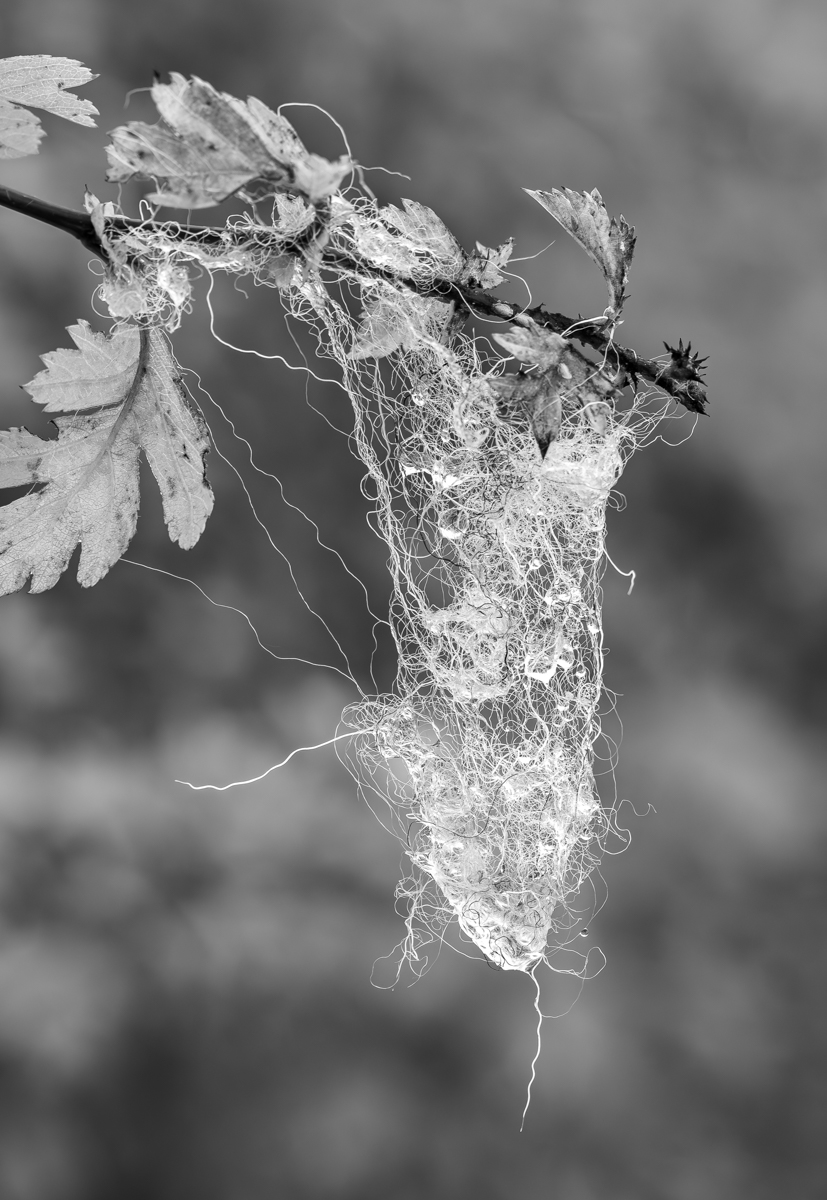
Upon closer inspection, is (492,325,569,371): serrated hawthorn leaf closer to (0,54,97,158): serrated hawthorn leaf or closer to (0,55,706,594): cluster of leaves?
(0,55,706,594): cluster of leaves

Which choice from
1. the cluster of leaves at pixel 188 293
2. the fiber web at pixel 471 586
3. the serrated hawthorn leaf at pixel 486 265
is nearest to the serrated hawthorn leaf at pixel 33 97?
the cluster of leaves at pixel 188 293

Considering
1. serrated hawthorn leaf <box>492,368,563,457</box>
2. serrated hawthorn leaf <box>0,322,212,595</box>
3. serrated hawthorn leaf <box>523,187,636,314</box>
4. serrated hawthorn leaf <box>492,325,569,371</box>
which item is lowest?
serrated hawthorn leaf <box>0,322,212,595</box>

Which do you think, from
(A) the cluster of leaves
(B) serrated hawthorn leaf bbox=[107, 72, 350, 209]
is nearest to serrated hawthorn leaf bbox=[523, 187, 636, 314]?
(A) the cluster of leaves

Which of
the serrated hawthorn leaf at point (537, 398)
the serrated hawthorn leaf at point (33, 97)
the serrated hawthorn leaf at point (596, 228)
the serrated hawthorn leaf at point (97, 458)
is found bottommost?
→ the serrated hawthorn leaf at point (97, 458)

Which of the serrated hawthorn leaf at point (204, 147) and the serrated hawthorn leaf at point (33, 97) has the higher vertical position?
the serrated hawthorn leaf at point (204, 147)

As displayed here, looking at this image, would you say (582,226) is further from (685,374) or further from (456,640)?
(456,640)

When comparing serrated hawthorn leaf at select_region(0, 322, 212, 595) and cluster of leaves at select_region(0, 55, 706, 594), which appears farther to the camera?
serrated hawthorn leaf at select_region(0, 322, 212, 595)

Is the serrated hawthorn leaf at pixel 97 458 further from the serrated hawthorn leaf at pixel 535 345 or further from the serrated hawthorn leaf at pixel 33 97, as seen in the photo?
the serrated hawthorn leaf at pixel 535 345
